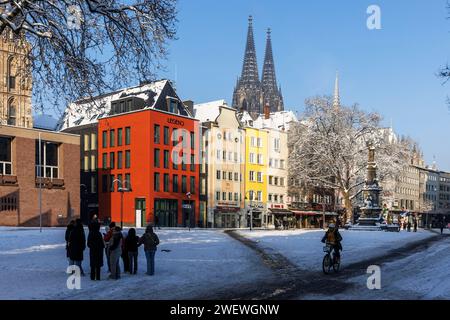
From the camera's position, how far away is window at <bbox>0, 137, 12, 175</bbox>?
178 feet

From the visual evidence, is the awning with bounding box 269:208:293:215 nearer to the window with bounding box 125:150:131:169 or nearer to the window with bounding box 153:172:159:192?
the window with bounding box 153:172:159:192

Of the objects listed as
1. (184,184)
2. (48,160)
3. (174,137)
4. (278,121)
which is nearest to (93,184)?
(184,184)

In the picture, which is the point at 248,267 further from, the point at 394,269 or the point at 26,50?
the point at 26,50

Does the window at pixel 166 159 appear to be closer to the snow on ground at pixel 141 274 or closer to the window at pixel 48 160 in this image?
the window at pixel 48 160

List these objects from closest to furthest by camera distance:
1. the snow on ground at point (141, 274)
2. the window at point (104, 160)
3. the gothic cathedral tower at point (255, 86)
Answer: the snow on ground at point (141, 274), the window at point (104, 160), the gothic cathedral tower at point (255, 86)

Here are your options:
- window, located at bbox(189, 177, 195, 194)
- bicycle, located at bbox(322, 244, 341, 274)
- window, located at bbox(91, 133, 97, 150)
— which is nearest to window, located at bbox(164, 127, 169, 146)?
window, located at bbox(189, 177, 195, 194)

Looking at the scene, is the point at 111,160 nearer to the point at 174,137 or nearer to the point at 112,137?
the point at 112,137

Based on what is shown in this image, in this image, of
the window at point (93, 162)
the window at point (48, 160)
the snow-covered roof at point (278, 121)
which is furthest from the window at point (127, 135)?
the snow-covered roof at point (278, 121)

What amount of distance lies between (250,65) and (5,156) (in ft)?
426

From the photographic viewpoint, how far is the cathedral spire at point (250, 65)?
173 meters

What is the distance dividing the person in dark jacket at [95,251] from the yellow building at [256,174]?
210ft

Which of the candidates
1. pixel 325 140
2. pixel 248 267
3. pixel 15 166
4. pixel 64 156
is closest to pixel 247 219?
pixel 325 140

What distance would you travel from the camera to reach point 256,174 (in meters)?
83.4

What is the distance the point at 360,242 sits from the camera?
34.8 m
